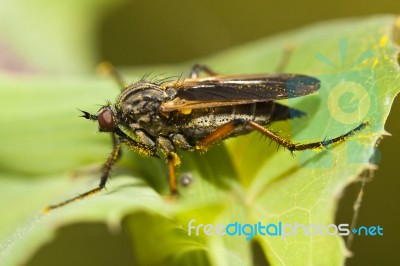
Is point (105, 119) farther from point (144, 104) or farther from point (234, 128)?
point (234, 128)

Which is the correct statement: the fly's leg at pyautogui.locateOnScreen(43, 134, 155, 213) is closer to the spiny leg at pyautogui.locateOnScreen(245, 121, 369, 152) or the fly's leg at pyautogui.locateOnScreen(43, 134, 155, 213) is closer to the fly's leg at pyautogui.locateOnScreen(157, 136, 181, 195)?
the fly's leg at pyautogui.locateOnScreen(157, 136, 181, 195)

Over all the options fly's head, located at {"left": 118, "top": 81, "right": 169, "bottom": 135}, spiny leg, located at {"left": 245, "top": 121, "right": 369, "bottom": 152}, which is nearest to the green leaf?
spiny leg, located at {"left": 245, "top": 121, "right": 369, "bottom": 152}

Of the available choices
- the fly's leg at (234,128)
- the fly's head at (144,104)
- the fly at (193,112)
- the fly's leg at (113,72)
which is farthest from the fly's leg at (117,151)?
the fly's leg at (113,72)

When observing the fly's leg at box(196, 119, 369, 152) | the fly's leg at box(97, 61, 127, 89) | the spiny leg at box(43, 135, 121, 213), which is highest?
the fly's leg at box(97, 61, 127, 89)

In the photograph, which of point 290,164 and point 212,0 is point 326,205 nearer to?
point 290,164

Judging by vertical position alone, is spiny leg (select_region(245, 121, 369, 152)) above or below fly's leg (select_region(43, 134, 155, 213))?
above

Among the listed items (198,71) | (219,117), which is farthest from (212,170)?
(198,71)
